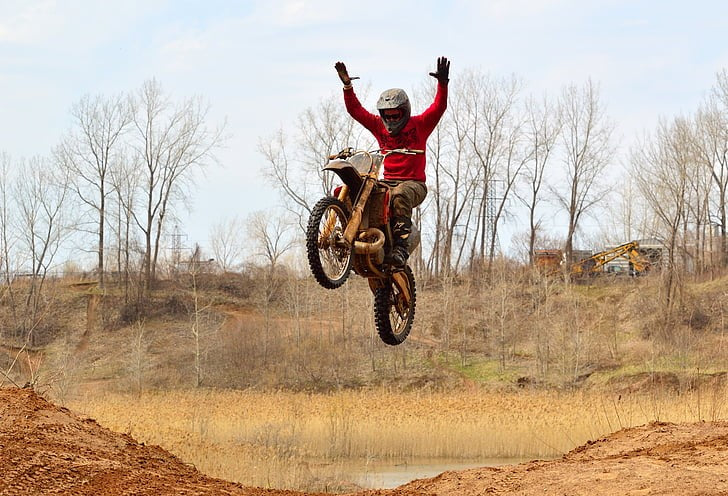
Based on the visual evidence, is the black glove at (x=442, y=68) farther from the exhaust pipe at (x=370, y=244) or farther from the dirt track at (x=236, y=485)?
the dirt track at (x=236, y=485)

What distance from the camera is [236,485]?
15.8 m

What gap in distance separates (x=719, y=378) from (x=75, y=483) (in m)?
30.6

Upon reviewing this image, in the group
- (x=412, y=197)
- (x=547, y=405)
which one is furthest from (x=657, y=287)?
(x=412, y=197)

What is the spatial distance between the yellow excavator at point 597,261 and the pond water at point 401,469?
2935 centimetres

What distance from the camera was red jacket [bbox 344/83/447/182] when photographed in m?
11.8

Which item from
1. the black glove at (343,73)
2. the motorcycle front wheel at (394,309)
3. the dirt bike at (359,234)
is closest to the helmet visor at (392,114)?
the dirt bike at (359,234)

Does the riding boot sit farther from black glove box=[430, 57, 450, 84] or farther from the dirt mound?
the dirt mound

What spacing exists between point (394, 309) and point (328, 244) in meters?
1.79

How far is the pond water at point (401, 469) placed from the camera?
25266 mm

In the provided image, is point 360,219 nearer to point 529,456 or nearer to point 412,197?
point 412,197

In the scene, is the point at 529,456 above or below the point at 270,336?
below

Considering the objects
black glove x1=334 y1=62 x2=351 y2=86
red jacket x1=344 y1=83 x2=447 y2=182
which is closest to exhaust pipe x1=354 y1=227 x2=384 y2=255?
red jacket x1=344 y1=83 x2=447 y2=182

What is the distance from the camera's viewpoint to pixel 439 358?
150 ft

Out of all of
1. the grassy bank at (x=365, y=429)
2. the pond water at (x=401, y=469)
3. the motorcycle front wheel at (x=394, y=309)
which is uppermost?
the motorcycle front wheel at (x=394, y=309)
